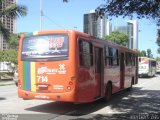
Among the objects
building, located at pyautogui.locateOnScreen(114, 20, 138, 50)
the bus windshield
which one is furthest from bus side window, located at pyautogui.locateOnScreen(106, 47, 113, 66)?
building, located at pyautogui.locateOnScreen(114, 20, 138, 50)

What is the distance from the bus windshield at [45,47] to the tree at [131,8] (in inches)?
66.0

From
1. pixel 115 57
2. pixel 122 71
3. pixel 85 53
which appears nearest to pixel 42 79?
pixel 85 53

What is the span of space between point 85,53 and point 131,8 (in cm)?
243

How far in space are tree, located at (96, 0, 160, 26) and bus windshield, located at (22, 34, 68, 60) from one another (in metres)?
1.68

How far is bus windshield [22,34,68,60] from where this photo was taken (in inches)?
515

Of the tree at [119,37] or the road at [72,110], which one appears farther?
the tree at [119,37]

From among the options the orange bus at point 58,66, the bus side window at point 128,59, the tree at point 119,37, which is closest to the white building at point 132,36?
the tree at point 119,37

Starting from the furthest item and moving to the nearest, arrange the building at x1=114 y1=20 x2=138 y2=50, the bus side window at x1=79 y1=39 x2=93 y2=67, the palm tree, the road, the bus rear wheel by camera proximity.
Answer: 1. the building at x1=114 y1=20 x2=138 y2=50
2. the palm tree
3. the bus rear wheel
4. the bus side window at x1=79 y1=39 x2=93 y2=67
5. the road

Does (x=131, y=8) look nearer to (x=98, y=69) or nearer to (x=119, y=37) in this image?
(x=98, y=69)

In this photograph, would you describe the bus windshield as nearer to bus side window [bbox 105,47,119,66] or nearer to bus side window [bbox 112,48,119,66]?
bus side window [bbox 105,47,119,66]

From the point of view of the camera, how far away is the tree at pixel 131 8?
12.3m

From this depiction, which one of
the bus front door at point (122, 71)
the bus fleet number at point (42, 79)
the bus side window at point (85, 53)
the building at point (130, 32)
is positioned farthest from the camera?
the building at point (130, 32)

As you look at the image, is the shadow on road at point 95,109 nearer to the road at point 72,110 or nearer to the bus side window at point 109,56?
the road at point 72,110

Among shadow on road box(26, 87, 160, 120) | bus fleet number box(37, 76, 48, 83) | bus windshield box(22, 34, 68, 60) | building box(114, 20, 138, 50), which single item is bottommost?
shadow on road box(26, 87, 160, 120)
